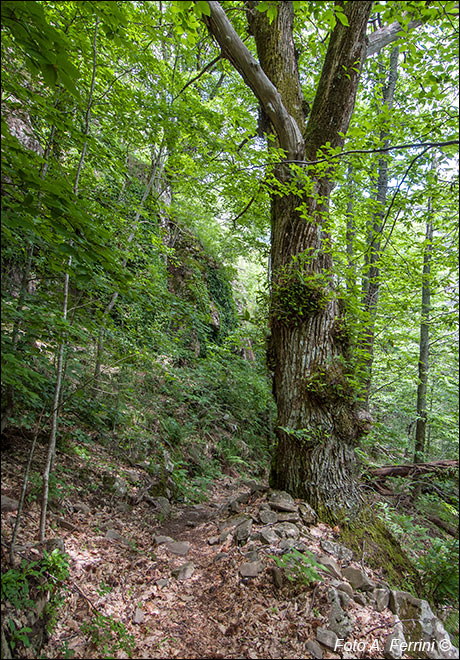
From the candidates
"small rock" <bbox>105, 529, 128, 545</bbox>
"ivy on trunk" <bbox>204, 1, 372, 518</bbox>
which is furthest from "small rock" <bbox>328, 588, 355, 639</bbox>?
"small rock" <bbox>105, 529, 128, 545</bbox>

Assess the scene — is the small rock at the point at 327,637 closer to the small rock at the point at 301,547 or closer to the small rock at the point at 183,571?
the small rock at the point at 301,547

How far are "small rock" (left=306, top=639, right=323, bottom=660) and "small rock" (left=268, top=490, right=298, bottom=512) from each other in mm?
1212

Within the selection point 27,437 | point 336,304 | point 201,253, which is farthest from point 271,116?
point 201,253

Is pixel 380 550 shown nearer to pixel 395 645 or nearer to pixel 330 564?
pixel 330 564

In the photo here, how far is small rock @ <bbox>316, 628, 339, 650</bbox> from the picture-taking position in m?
2.18

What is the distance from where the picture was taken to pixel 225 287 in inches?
452

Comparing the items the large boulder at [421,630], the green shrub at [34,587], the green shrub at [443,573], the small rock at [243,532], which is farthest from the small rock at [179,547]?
the green shrub at [443,573]

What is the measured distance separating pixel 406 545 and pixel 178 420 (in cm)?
414

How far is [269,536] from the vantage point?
3057 mm

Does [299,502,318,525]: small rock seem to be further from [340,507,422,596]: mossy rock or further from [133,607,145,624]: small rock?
[133,607,145,624]: small rock

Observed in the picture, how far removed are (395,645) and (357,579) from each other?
525 mm

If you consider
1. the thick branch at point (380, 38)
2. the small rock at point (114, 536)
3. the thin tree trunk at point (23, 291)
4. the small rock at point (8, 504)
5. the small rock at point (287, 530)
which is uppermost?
the thick branch at point (380, 38)

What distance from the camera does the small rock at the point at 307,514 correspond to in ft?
10.9

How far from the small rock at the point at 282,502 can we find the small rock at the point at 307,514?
68 mm
